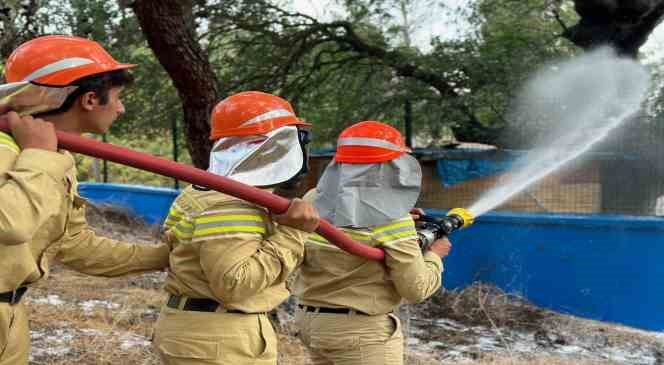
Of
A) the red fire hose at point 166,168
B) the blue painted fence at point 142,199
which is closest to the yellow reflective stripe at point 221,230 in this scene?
the red fire hose at point 166,168

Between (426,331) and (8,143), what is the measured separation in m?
4.54

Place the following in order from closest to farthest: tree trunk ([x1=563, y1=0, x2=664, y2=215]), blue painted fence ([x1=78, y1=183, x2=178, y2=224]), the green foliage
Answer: tree trunk ([x1=563, y1=0, x2=664, y2=215]) → the green foliage → blue painted fence ([x1=78, y1=183, x2=178, y2=224])

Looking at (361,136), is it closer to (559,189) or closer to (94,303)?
(94,303)

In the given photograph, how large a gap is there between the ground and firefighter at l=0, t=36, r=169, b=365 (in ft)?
7.24

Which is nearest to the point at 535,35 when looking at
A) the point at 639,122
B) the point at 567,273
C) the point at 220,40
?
the point at 639,122

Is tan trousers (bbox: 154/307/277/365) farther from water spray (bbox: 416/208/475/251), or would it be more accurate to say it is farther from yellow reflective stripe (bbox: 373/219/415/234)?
water spray (bbox: 416/208/475/251)

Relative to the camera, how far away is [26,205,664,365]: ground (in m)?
4.54

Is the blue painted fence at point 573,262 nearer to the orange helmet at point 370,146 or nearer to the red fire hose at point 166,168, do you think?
the orange helmet at point 370,146

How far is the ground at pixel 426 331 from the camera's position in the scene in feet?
14.9

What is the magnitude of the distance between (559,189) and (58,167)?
6152 millimetres

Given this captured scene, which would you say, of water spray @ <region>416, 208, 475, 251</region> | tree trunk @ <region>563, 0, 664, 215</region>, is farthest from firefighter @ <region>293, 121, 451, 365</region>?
tree trunk @ <region>563, 0, 664, 215</region>

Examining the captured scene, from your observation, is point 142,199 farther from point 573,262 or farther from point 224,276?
point 224,276

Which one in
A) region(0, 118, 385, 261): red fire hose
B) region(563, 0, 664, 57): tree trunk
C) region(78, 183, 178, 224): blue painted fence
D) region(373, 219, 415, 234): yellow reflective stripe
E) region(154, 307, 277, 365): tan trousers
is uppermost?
region(563, 0, 664, 57): tree trunk

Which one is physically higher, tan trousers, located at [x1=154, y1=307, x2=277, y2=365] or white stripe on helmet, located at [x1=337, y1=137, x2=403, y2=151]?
white stripe on helmet, located at [x1=337, y1=137, x2=403, y2=151]
